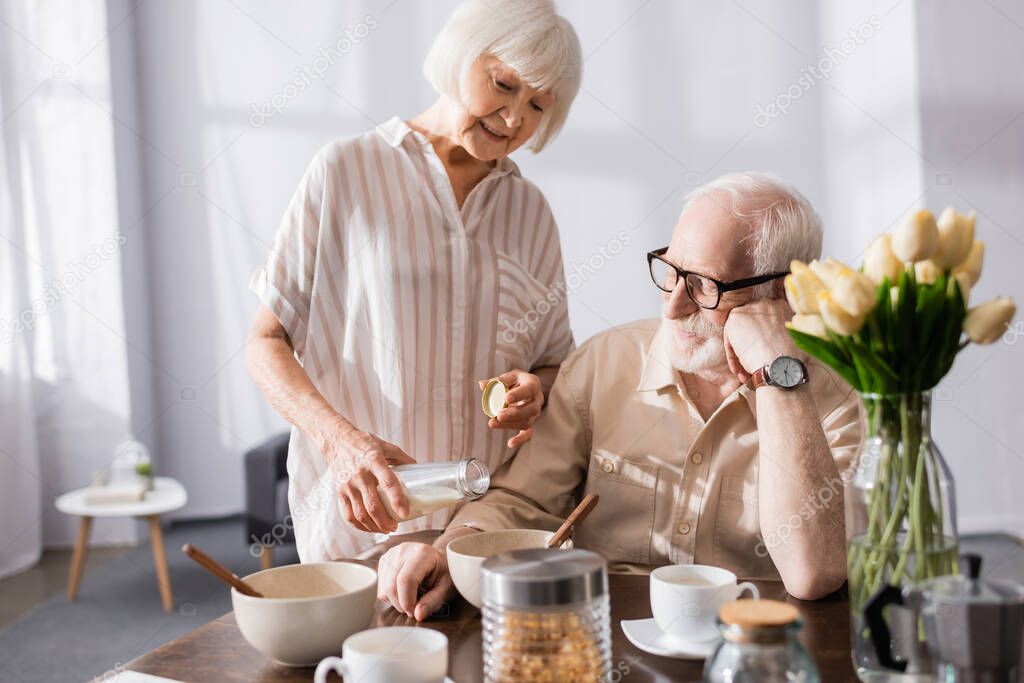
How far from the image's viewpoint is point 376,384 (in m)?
1.79

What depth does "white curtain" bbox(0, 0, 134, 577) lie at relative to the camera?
14.8ft

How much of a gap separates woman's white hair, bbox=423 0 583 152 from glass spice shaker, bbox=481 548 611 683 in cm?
100

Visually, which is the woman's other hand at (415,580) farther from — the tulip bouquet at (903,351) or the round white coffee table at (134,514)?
the round white coffee table at (134,514)

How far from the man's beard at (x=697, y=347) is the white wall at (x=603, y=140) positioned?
2954 mm

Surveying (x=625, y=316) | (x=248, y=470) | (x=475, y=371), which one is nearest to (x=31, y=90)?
(x=248, y=470)

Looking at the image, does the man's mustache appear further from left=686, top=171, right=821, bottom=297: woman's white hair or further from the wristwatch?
the wristwatch

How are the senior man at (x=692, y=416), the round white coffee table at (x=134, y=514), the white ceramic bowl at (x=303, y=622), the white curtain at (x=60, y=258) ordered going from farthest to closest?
the white curtain at (x=60, y=258) < the round white coffee table at (x=134, y=514) < the senior man at (x=692, y=416) < the white ceramic bowl at (x=303, y=622)

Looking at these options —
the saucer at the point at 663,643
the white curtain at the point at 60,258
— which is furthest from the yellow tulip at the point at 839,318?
the white curtain at the point at 60,258

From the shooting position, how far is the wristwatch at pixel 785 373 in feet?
4.47

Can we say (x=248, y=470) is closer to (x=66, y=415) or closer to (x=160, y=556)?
(x=160, y=556)

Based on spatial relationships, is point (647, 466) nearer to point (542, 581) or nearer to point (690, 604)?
point (690, 604)

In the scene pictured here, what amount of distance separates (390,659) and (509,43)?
3.59 feet

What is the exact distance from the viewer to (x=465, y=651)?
3.57 ft

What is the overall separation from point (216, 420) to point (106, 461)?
23.0 inches
